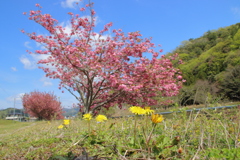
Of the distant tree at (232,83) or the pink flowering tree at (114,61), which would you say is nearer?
the pink flowering tree at (114,61)

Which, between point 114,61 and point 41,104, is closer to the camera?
point 114,61

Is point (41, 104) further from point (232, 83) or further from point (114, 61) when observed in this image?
point (232, 83)

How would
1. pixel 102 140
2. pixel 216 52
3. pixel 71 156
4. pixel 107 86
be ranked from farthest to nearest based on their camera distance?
pixel 216 52 → pixel 107 86 → pixel 102 140 → pixel 71 156

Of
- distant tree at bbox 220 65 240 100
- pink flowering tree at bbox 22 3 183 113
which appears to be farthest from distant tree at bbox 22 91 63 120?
distant tree at bbox 220 65 240 100

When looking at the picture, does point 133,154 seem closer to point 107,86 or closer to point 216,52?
point 107,86

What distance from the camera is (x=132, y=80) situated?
8.97m

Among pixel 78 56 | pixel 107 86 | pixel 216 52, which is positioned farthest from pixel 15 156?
pixel 216 52

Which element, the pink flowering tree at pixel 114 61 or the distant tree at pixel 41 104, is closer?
the pink flowering tree at pixel 114 61

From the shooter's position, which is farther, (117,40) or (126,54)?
(117,40)

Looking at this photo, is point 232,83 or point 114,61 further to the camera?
point 232,83

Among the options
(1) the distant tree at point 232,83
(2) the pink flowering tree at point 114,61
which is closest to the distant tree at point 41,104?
(2) the pink flowering tree at point 114,61

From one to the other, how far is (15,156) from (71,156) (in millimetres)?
1056

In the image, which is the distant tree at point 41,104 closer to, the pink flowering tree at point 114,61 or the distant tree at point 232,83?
the pink flowering tree at point 114,61

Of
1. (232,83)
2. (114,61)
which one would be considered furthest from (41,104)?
(232,83)
